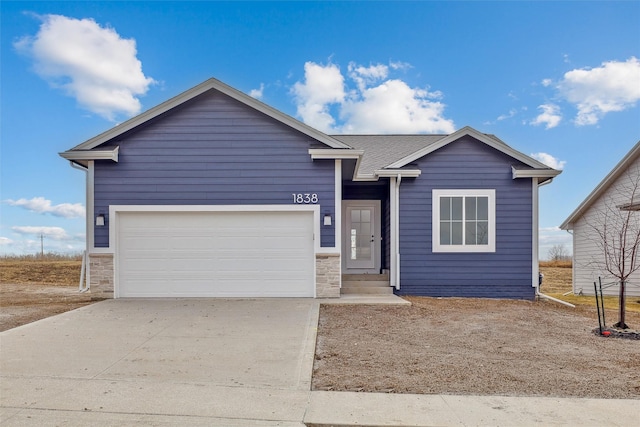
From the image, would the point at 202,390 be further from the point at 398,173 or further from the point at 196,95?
the point at 398,173

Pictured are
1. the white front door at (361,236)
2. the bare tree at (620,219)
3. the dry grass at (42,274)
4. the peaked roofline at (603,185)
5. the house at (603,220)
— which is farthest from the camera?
the dry grass at (42,274)

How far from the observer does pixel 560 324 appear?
26.6 ft

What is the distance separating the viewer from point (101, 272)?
1010 cm

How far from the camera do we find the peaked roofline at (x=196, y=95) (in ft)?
33.2

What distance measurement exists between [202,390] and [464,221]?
8.78 m

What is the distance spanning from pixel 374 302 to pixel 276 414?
605 centimetres

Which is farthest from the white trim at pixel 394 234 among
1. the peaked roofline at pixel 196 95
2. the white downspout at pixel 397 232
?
the peaked roofline at pixel 196 95

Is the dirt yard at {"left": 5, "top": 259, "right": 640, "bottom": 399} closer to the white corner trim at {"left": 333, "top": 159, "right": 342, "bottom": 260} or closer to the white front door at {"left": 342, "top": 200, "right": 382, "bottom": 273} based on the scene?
the white corner trim at {"left": 333, "top": 159, "right": 342, "bottom": 260}

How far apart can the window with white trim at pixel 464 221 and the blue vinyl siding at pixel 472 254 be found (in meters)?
0.14

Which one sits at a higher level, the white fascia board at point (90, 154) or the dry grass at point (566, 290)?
the white fascia board at point (90, 154)

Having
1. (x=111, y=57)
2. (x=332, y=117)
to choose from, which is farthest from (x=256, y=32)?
(x=332, y=117)

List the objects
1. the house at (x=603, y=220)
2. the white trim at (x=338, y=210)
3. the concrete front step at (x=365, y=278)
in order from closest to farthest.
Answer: the white trim at (x=338, y=210) < the concrete front step at (x=365, y=278) < the house at (x=603, y=220)

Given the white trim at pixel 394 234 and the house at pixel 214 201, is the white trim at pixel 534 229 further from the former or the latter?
the house at pixel 214 201

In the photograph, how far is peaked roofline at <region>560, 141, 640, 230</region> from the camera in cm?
→ 1395
